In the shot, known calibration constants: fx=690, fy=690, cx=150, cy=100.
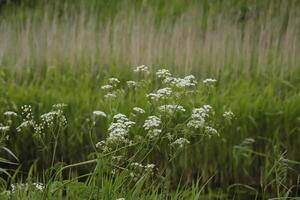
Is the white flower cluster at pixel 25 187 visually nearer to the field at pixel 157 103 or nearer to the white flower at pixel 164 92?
the field at pixel 157 103

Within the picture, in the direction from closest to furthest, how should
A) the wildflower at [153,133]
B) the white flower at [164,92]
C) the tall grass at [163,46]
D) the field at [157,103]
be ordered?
the wildflower at [153,133] < the white flower at [164,92] < the field at [157,103] < the tall grass at [163,46]

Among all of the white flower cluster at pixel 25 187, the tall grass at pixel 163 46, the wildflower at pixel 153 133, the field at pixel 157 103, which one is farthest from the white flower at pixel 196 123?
the tall grass at pixel 163 46

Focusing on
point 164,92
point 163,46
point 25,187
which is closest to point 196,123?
point 164,92

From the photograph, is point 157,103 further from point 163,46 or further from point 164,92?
point 163,46

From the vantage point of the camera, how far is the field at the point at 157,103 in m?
3.80

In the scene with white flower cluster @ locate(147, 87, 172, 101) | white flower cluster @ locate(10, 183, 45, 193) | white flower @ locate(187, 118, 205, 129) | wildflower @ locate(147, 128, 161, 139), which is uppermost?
white flower cluster @ locate(147, 87, 172, 101)

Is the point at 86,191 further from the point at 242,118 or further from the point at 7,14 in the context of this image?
the point at 7,14

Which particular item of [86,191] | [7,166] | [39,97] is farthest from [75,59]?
[86,191]

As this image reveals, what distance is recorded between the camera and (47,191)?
3.30 m

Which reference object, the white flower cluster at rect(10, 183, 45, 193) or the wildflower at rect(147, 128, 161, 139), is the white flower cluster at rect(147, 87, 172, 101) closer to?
the wildflower at rect(147, 128, 161, 139)

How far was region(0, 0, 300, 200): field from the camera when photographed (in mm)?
3797

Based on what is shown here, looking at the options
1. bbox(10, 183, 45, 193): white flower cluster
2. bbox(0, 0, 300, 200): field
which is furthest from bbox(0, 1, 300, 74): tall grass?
bbox(10, 183, 45, 193): white flower cluster

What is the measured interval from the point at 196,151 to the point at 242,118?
448 mm

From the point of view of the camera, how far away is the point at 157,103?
364cm
